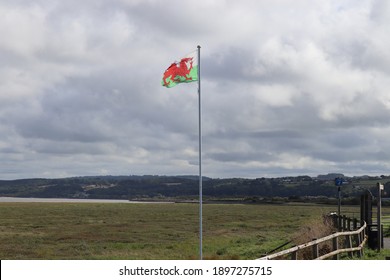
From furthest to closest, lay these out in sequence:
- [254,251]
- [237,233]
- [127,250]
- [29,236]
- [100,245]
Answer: [237,233]
[29,236]
[100,245]
[127,250]
[254,251]

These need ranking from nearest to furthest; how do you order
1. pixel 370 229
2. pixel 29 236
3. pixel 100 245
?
pixel 370 229, pixel 100 245, pixel 29 236

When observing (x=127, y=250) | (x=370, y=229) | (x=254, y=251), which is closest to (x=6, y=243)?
(x=127, y=250)

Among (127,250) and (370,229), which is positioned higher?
(370,229)

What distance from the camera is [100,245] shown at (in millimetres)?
39656

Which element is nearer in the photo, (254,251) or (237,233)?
(254,251)

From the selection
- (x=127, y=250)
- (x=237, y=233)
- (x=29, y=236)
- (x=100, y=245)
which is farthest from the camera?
(x=237, y=233)

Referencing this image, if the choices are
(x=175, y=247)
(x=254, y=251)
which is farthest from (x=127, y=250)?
(x=254, y=251)

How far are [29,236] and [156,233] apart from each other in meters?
10.9
